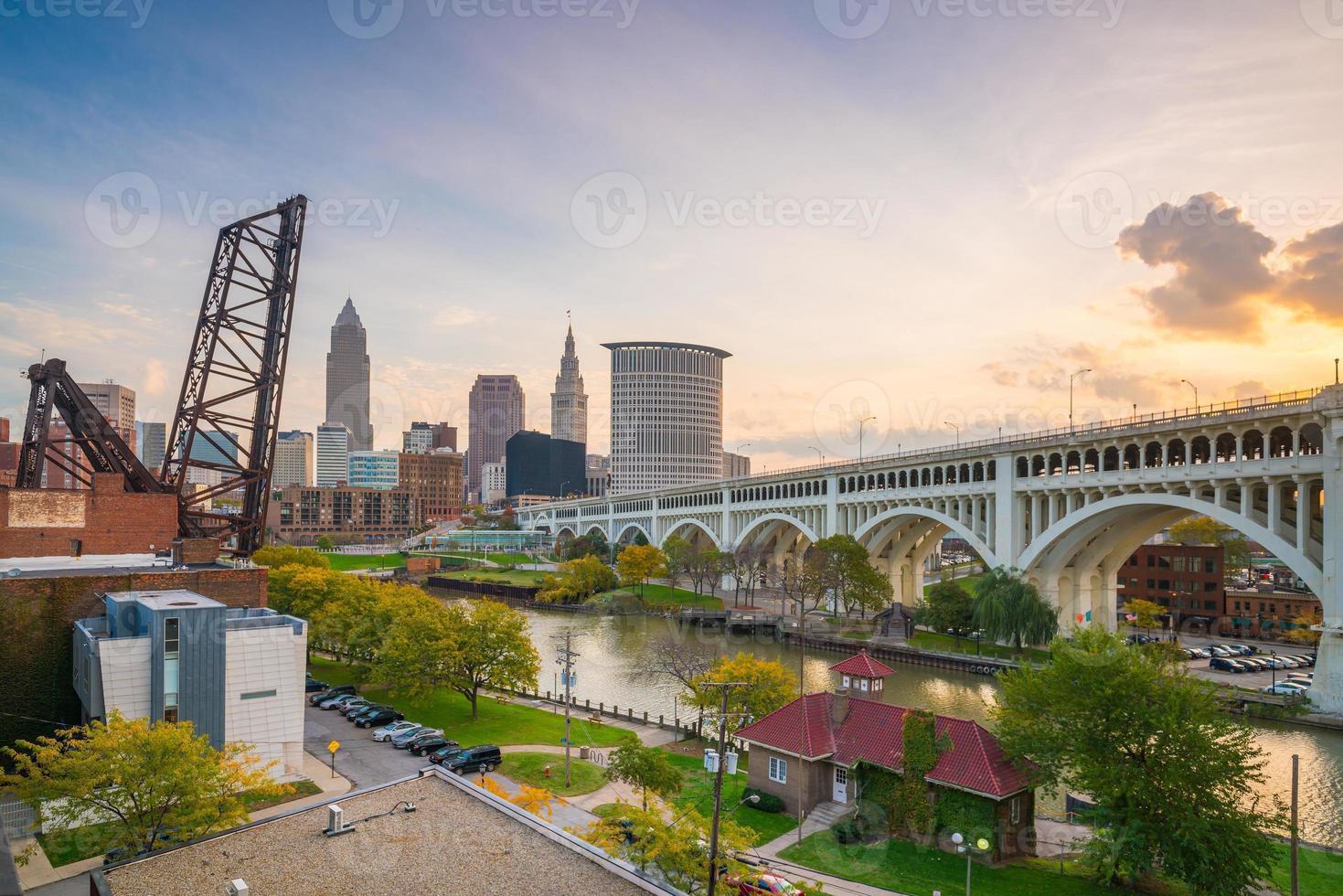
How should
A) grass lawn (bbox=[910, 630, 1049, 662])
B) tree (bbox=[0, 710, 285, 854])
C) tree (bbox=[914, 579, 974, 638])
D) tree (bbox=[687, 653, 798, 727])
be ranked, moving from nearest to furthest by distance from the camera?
tree (bbox=[0, 710, 285, 854])
tree (bbox=[687, 653, 798, 727])
grass lawn (bbox=[910, 630, 1049, 662])
tree (bbox=[914, 579, 974, 638])

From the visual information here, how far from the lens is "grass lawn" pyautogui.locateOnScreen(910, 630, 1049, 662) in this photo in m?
52.1

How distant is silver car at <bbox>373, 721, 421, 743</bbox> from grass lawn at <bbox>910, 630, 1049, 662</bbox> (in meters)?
36.3

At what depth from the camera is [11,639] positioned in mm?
25516

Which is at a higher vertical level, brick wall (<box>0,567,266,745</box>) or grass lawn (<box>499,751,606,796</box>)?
brick wall (<box>0,567,266,745</box>)

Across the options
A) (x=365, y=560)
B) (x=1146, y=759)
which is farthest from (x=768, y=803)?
(x=365, y=560)

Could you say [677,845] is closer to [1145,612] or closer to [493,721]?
[493,721]

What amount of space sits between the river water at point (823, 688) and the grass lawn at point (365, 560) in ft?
151

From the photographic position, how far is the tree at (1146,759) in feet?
61.9

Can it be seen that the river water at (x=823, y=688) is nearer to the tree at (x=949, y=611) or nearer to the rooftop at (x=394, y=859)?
the tree at (x=949, y=611)

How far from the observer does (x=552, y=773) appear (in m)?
27.6

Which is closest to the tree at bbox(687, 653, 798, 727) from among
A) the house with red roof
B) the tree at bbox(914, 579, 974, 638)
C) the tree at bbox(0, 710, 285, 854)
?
the house with red roof

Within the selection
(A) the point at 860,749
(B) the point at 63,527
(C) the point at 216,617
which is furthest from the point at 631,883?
(B) the point at 63,527

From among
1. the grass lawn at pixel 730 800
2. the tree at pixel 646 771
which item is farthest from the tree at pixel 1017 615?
the tree at pixel 646 771

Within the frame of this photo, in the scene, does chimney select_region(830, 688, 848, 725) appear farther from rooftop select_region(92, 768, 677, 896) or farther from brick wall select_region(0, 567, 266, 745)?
brick wall select_region(0, 567, 266, 745)
